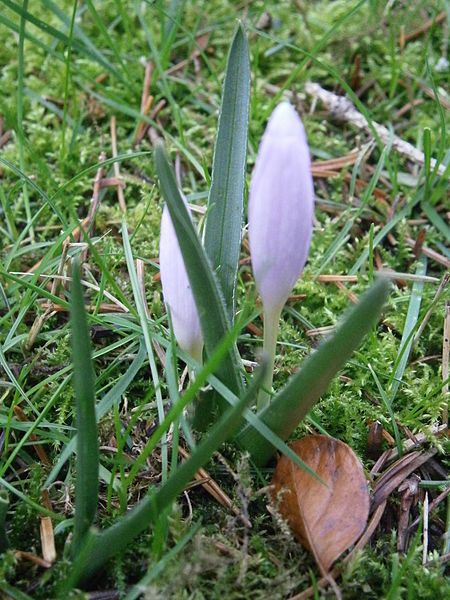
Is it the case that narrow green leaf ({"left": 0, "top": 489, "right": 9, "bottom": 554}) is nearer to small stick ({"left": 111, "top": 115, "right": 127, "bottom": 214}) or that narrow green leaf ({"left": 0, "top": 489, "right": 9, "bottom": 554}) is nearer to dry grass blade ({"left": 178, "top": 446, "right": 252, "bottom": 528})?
dry grass blade ({"left": 178, "top": 446, "right": 252, "bottom": 528})

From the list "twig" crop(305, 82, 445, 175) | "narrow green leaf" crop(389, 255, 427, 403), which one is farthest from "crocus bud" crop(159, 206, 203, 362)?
"twig" crop(305, 82, 445, 175)

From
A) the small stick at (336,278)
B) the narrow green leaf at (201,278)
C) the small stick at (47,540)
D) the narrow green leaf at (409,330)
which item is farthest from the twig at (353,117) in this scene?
the small stick at (47,540)

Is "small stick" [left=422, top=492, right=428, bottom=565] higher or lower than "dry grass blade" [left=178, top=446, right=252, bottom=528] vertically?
higher

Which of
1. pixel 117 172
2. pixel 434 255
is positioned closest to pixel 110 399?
pixel 117 172

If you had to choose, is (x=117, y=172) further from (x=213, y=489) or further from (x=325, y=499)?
(x=325, y=499)

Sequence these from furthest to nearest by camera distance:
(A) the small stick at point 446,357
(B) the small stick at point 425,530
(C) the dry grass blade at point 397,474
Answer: (A) the small stick at point 446,357 < (C) the dry grass blade at point 397,474 < (B) the small stick at point 425,530

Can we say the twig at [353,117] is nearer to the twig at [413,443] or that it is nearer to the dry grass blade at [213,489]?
the twig at [413,443]
